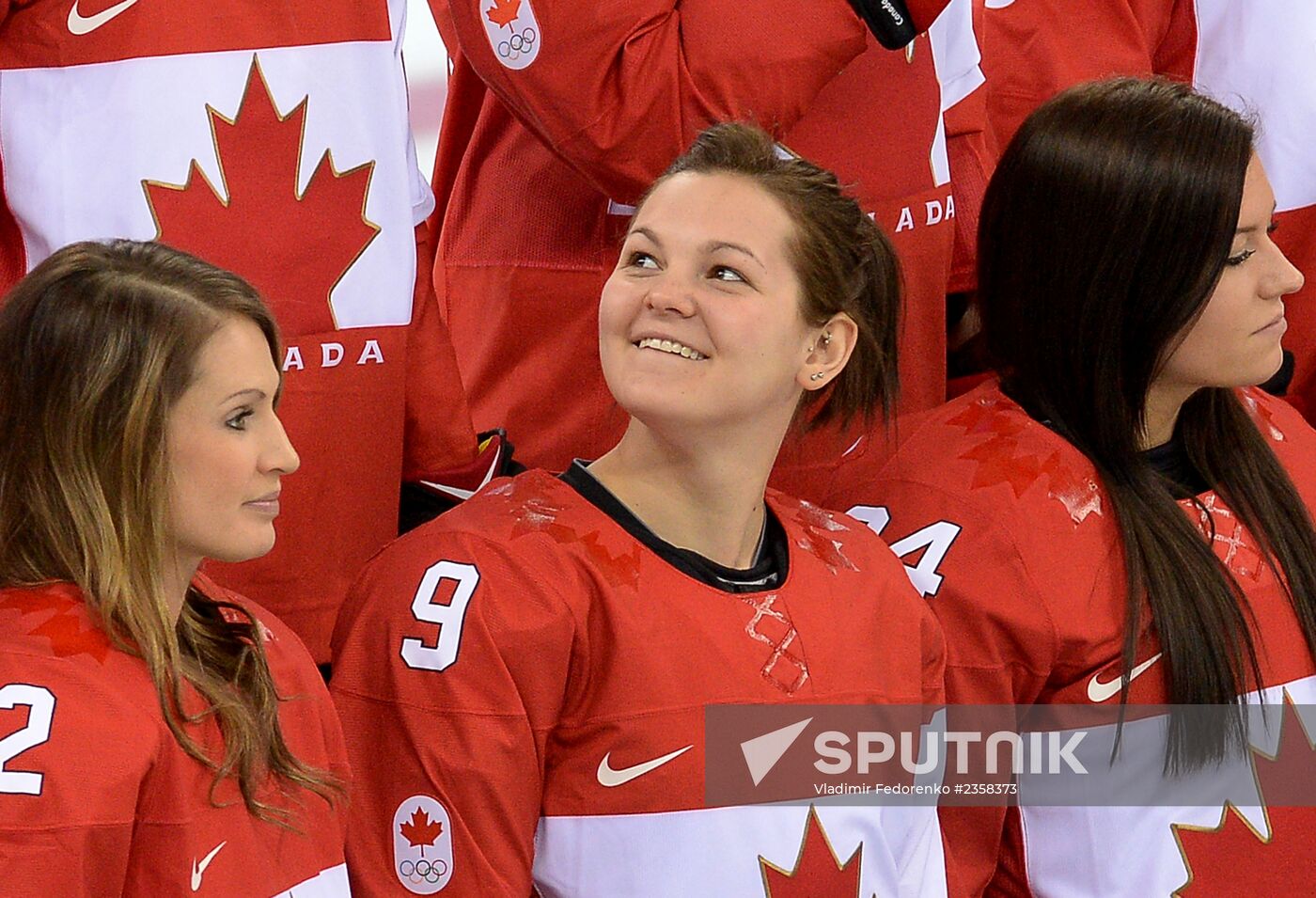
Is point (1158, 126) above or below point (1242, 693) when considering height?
above

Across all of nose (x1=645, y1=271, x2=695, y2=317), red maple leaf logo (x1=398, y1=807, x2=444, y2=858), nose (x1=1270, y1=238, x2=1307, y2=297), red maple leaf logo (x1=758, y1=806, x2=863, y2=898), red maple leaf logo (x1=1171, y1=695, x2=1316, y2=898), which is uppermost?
nose (x1=645, y1=271, x2=695, y2=317)

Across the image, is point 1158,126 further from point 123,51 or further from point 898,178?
point 123,51

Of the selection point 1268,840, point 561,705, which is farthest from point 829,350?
point 1268,840

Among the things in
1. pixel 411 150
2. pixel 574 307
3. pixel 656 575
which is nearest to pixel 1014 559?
pixel 656 575

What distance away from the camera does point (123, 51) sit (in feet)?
5.65

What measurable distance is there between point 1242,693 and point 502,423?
79 centimetres

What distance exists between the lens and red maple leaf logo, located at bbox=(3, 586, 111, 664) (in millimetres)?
1393

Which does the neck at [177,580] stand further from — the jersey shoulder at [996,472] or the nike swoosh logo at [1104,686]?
the nike swoosh logo at [1104,686]

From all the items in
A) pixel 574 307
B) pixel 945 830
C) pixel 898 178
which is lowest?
pixel 945 830

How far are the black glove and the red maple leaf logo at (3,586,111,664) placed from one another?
0.91m

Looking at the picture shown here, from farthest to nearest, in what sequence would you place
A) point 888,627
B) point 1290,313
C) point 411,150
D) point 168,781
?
point 1290,313
point 411,150
point 888,627
point 168,781

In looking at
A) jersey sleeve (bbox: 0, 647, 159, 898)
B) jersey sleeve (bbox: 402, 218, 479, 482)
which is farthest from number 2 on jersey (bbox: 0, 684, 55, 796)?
jersey sleeve (bbox: 402, 218, 479, 482)

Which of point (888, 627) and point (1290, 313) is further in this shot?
point (1290, 313)

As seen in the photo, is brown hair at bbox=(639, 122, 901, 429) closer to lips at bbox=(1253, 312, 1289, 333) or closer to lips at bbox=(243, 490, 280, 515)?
lips at bbox=(1253, 312, 1289, 333)
